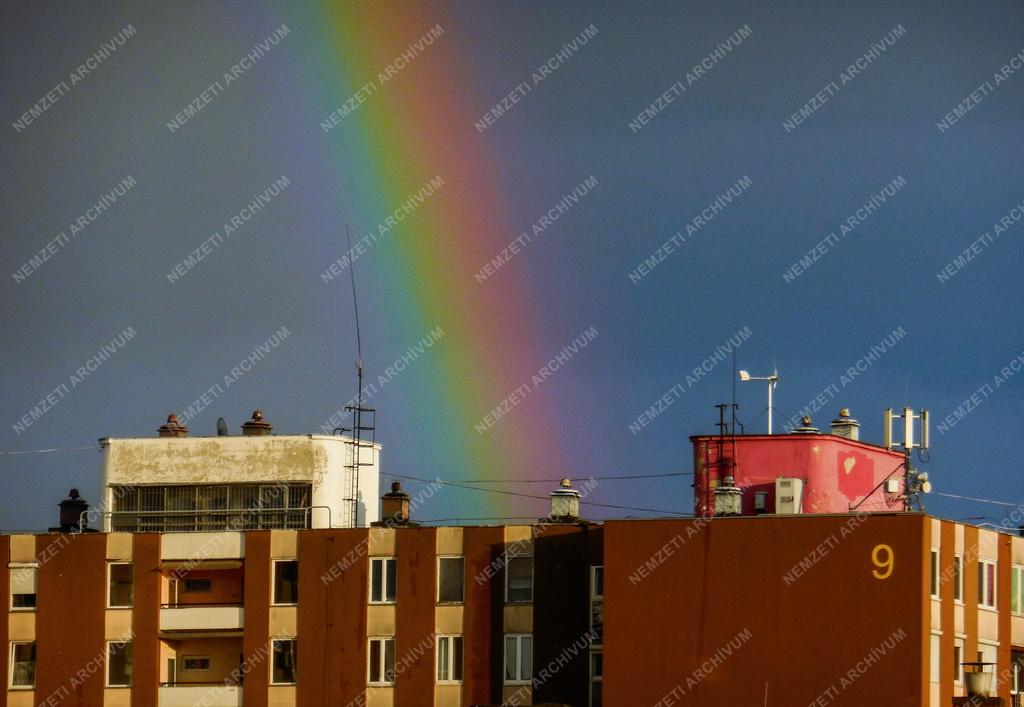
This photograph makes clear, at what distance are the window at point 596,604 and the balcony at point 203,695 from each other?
40.5 ft

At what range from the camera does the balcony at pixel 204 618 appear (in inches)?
3029

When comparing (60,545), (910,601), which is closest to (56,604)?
(60,545)

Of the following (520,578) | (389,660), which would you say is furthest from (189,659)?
(520,578)

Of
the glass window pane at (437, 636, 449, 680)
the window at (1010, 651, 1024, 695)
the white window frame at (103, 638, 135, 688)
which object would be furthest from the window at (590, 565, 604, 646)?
the white window frame at (103, 638, 135, 688)

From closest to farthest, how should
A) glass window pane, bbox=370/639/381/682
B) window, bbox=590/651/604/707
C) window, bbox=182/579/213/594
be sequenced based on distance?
window, bbox=590/651/604/707 → glass window pane, bbox=370/639/381/682 → window, bbox=182/579/213/594

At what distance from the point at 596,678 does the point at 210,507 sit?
55.4 ft

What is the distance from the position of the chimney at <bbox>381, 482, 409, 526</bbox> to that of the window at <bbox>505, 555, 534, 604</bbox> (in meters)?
5.23

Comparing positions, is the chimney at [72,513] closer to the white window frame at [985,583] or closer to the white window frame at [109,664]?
the white window frame at [109,664]

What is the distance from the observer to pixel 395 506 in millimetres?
77750

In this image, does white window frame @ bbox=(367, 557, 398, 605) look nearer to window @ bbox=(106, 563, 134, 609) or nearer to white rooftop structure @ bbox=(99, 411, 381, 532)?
white rooftop structure @ bbox=(99, 411, 381, 532)

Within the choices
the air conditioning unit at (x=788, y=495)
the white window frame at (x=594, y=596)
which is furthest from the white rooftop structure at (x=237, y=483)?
the air conditioning unit at (x=788, y=495)

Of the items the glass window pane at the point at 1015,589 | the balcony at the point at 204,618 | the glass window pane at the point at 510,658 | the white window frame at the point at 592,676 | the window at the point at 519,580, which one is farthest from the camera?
the balcony at the point at 204,618

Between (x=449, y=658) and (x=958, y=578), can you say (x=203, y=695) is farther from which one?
(x=958, y=578)

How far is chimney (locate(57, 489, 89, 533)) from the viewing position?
8075 centimetres
